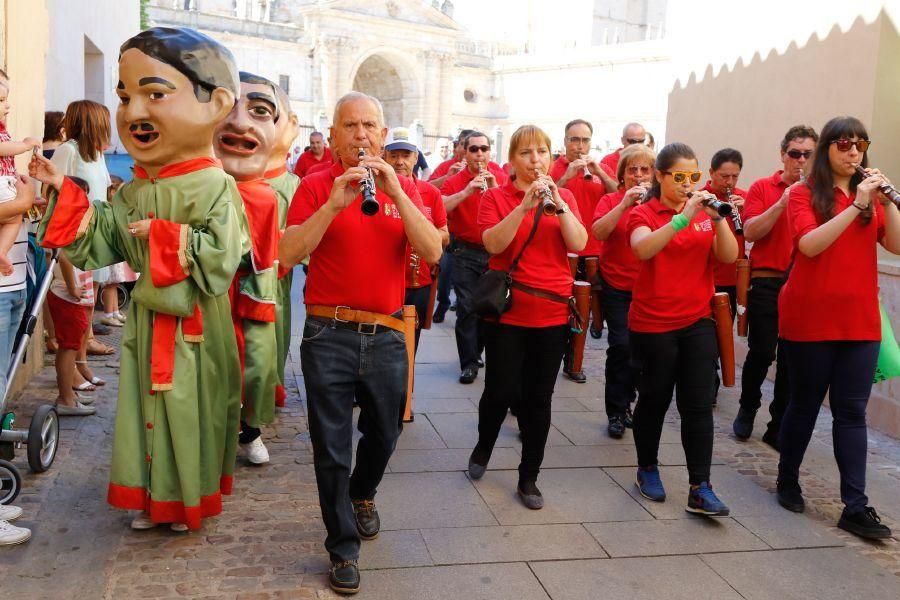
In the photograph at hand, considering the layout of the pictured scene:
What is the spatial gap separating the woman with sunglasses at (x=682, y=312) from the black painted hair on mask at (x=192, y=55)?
2128 millimetres

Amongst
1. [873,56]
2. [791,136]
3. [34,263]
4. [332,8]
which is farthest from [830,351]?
[332,8]

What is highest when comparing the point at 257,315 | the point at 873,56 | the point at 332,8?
the point at 332,8

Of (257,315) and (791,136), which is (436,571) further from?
(791,136)

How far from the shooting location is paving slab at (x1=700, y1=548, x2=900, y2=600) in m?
3.69

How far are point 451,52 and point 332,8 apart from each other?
851 cm

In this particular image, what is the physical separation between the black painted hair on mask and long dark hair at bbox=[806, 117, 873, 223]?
9.28 ft

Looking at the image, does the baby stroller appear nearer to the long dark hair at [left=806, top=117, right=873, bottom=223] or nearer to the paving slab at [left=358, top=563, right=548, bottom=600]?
the paving slab at [left=358, top=563, right=548, bottom=600]

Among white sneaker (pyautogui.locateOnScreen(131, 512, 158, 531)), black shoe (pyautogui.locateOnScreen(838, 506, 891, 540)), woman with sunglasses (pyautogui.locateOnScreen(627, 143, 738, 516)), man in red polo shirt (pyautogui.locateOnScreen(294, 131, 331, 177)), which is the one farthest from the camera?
man in red polo shirt (pyautogui.locateOnScreen(294, 131, 331, 177))

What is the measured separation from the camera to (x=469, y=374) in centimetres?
713

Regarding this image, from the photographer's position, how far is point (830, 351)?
4.41 metres

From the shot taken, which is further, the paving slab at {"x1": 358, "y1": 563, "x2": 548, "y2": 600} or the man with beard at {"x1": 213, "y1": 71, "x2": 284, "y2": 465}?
the man with beard at {"x1": 213, "y1": 71, "x2": 284, "y2": 465}

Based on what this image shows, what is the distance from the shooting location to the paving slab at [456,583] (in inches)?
139

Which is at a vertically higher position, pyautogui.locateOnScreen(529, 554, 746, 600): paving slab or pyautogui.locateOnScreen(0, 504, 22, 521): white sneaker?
pyautogui.locateOnScreen(0, 504, 22, 521): white sneaker

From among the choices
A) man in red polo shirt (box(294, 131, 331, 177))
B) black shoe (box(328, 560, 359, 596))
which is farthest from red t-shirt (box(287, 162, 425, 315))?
man in red polo shirt (box(294, 131, 331, 177))
